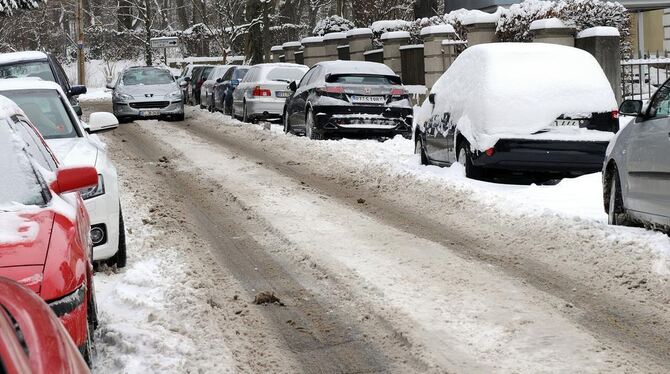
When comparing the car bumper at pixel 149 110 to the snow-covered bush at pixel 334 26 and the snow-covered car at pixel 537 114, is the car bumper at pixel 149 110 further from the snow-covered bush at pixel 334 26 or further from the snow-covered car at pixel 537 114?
the snow-covered car at pixel 537 114

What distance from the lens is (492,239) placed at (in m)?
9.92

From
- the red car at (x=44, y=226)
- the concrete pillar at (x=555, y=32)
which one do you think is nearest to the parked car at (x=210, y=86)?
the concrete pillar at (x=555, y=32)

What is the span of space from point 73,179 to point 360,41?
102 ft

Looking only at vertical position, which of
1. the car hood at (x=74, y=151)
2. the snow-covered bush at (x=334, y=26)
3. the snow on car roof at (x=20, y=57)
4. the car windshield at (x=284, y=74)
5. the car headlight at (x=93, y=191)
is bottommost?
the car headlight at (x=93, y=191)

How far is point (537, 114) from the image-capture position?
509 inches

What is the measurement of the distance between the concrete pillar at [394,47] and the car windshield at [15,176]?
26914 millimetres

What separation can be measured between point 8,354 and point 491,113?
36.5ft

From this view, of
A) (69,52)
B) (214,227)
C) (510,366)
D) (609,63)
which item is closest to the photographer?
(510,366)

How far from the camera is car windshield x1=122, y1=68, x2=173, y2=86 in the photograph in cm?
3117

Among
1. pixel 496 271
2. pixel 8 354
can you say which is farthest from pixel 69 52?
pixel 8 354

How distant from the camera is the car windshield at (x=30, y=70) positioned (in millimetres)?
17312

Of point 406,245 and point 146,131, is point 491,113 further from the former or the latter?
point 146,131

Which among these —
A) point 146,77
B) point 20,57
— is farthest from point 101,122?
point 146,77

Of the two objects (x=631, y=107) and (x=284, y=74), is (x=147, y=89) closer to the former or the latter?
(x=284, y=74)
